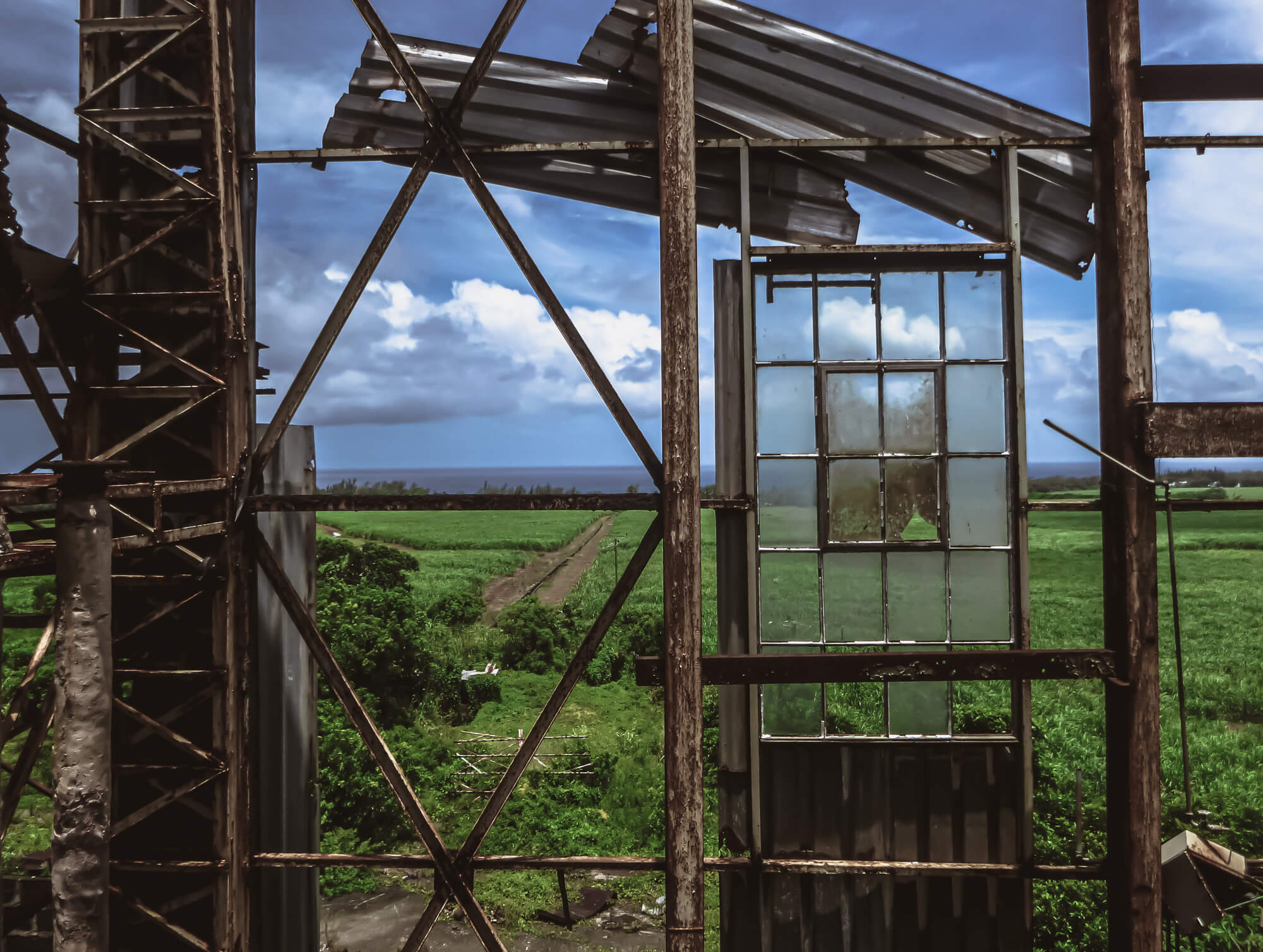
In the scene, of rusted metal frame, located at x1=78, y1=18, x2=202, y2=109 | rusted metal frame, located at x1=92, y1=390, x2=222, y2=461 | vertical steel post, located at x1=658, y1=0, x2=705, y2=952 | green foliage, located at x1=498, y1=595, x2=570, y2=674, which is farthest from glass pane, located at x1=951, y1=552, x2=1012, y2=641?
green foliage, located at x1=498, y1=595, x2=570, y2=674

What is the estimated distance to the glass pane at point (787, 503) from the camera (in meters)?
5.48

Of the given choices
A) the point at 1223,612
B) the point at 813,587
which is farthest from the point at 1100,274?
the point at 1223,612

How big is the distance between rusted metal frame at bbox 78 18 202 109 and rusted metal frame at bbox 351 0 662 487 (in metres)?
1.13

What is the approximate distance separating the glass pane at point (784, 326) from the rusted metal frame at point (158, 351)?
3.90m

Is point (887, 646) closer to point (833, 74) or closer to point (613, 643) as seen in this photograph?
point (833, 74)

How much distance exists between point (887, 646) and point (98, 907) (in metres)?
5.13

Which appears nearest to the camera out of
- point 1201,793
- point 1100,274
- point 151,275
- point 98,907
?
point 98,907

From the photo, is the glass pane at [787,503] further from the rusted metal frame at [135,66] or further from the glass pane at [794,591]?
the rusted metal frame at [135,66]

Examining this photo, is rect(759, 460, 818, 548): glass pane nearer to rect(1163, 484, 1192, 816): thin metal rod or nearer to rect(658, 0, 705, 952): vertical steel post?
rect(658, 0, 705, 952): vertical steel post

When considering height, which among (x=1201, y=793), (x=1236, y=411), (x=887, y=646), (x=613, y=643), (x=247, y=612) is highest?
(x=1236, y=411)

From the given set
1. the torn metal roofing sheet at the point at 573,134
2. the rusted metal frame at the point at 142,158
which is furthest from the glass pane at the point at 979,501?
the rusted metal frame at the point at 142,158

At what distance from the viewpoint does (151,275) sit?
5410mm

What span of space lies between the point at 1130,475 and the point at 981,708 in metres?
14.7

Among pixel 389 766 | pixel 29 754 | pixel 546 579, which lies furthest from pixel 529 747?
pixel 546 579
